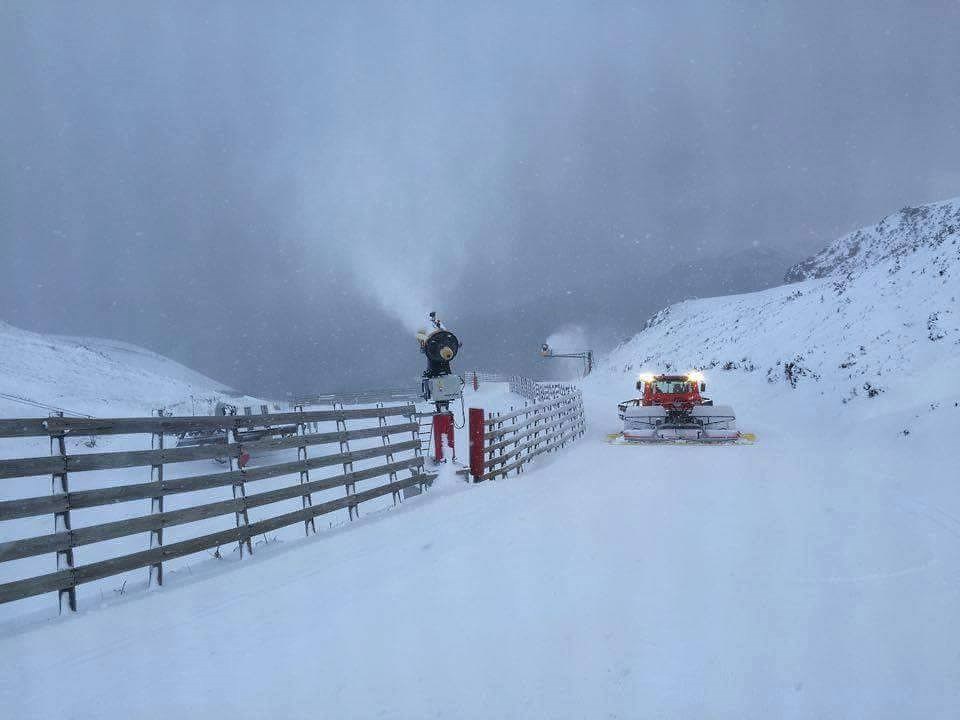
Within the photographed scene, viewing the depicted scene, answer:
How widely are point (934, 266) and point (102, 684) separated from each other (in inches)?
1197

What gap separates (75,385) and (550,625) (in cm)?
5206

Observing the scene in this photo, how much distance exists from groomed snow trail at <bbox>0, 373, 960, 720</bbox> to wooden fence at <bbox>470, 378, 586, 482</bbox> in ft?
9.74

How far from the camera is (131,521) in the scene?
5.30m

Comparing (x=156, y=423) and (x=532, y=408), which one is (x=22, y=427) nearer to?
(x=156, y=423)

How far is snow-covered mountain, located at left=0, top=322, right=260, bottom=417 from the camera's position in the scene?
111ft

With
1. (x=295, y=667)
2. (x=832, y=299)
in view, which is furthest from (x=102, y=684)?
(x=832, y=299)

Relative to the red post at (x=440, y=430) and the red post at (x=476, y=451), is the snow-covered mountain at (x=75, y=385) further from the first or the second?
the red post at (x=476, y=451)

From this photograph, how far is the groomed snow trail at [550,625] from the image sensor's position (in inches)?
134

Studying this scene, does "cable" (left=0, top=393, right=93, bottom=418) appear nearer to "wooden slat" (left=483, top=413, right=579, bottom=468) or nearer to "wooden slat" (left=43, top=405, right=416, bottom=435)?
"wooden slat" (left=483, top=413, right=579, bottom=468)

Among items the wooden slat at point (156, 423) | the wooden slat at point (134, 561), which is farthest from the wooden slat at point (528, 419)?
the wooden slat at point (134, 561)

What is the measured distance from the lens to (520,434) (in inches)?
511

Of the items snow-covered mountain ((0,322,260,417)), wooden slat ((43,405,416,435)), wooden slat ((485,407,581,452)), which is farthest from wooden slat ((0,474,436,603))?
snow-covered mountain ((0,322,260,417))

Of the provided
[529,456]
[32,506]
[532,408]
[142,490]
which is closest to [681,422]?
[532,408]

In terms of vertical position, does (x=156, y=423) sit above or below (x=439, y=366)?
below
